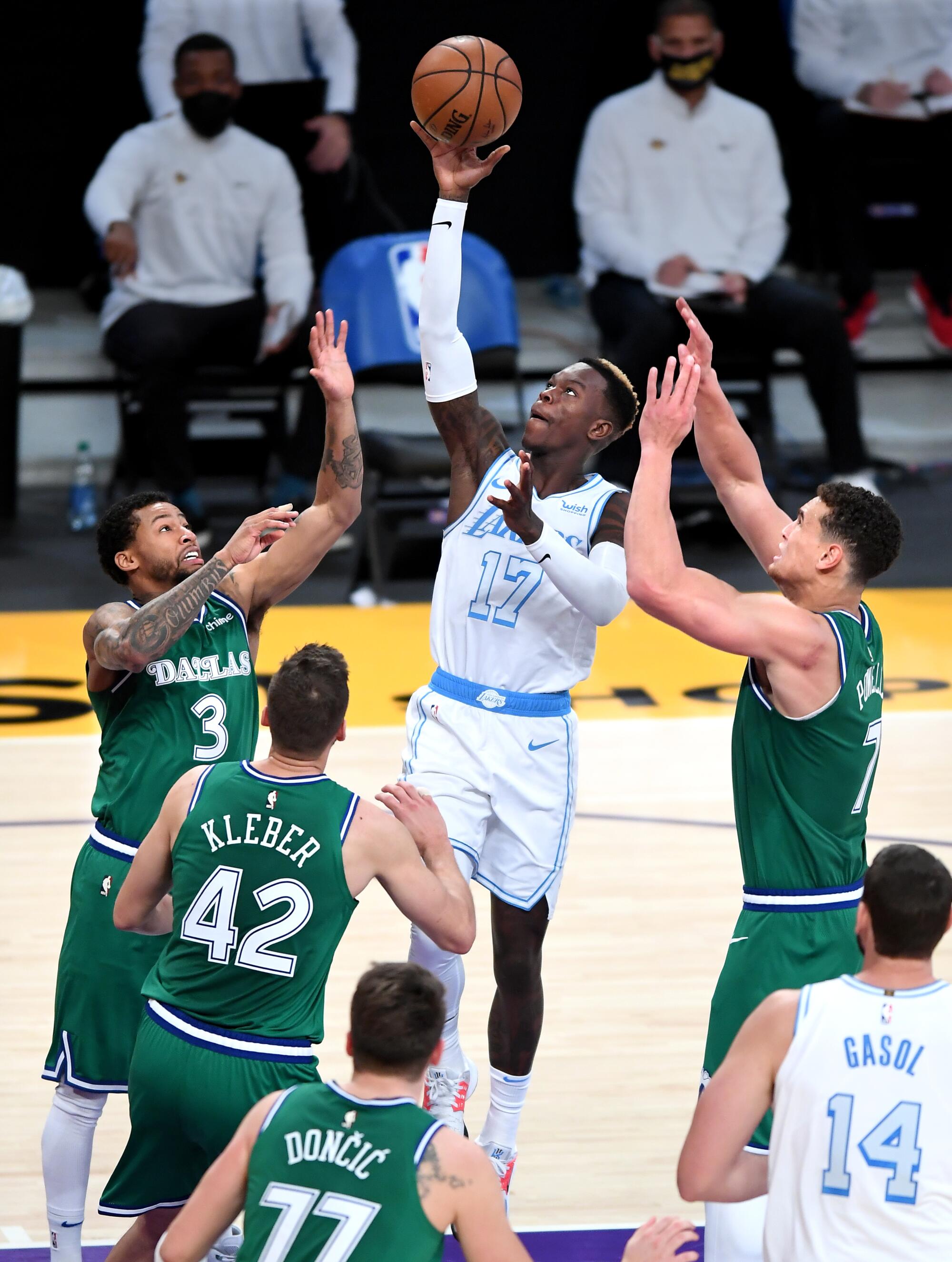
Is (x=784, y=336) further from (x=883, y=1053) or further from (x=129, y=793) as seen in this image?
(x=883, y=1053)

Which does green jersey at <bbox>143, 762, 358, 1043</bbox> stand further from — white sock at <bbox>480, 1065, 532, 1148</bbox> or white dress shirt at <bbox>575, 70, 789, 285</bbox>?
white dress shirt at <bbox>575, 70, 789, 285</bbox>

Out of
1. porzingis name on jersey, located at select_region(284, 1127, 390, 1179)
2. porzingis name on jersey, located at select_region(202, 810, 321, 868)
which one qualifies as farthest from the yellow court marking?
porzingis name on jersey, located at select_region(284, 1127, 390, 1179)

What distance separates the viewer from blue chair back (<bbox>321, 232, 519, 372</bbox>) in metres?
10.9

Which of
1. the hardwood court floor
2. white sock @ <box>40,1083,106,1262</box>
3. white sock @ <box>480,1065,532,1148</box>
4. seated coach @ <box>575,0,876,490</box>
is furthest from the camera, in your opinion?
seated coach @ <box>575,0,876,490</box>

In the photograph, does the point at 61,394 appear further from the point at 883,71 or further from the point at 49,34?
the point at 883,71

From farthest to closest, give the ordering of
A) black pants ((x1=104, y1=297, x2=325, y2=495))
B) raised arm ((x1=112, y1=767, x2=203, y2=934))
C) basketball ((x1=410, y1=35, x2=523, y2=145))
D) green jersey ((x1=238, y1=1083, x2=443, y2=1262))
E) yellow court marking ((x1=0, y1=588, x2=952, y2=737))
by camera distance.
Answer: black pants ((x1=104, y1=297, x2=325, y2=495)) < yellow court marking ((x1=0, y1=588, x2=952, y2=737)) < basketball ((x1=410, y1=35, x2=523, y2=145)) < raised arm ((x1=112, y1=767, x2=203, y2=934)) < green jersey ((x1=238, y1=1083, x2=443, y2=1262))

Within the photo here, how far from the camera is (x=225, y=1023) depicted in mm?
3527

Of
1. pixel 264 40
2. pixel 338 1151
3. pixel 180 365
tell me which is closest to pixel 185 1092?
pixel 338 1151

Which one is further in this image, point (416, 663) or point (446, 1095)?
point (416, 663)

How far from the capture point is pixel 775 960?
3936mm

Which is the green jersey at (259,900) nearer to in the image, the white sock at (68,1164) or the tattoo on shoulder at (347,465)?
the white sock at (68,1164)

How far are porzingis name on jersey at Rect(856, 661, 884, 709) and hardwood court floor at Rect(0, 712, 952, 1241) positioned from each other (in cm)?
148

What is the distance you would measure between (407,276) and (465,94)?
5934mm

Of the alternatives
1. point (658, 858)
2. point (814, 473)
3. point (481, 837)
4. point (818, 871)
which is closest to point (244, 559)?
point (481, 837)
